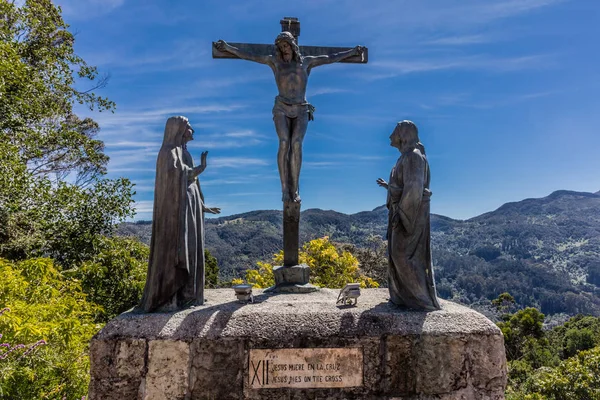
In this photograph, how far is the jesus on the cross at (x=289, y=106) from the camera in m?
6.01

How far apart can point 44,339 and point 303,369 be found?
3.24 metres

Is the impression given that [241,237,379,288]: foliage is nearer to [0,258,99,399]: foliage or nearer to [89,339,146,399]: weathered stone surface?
[0,258,99,399]: foliage

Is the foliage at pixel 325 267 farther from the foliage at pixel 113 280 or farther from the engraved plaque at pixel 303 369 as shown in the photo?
the engraved plaque at pixel 303 369

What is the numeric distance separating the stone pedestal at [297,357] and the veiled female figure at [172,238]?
291 millimetres

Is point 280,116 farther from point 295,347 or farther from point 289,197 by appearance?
point 295,347

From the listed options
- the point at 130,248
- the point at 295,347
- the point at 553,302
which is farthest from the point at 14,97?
the point at 553,302

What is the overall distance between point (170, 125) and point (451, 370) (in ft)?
13.1

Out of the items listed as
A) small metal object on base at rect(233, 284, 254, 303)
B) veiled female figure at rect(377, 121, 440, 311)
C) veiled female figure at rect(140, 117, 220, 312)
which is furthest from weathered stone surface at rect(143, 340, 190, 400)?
veiled female figure at rect(377, 121, 440, 311)

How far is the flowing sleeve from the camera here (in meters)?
4.76

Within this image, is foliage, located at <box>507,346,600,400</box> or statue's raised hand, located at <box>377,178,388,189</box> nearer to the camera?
statue's raised hand, located at <box>377,178,388,189</box>

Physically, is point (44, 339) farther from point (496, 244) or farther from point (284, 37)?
point (496, 244)

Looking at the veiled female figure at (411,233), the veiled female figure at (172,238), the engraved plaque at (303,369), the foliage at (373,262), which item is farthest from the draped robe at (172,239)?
the foliage at (373,262)

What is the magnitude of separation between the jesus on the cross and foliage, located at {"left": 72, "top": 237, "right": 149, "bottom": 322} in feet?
18.1

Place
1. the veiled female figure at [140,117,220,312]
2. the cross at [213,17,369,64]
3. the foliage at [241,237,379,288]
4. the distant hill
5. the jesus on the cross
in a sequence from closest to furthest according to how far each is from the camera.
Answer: the veiled female figure at [140,117,220,312], the jesus on the cross, the cross at [213,17,369,64], the foliage at [241,237,379,288], the distant hill
